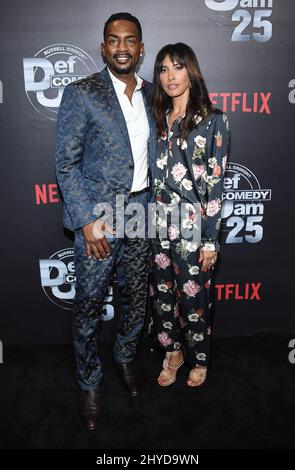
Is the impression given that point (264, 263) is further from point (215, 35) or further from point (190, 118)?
point (215, 35)

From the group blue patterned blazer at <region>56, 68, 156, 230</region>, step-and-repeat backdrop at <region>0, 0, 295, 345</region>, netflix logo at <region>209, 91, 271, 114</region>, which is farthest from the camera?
netflix logo at <region>209, 91, 271, 114</region>

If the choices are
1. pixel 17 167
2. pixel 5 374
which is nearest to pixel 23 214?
pixel 17 167

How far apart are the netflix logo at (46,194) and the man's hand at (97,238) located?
61 centimetres

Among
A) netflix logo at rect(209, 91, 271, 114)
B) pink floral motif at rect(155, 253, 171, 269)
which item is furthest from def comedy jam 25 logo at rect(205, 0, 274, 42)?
pink floral motif at rect(155, 253, 171, 269)

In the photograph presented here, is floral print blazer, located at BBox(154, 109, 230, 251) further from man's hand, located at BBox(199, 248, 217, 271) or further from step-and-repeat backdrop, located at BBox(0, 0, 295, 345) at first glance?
step-and-repeat backdrop, located at BBox(0, 0, 295, 345)

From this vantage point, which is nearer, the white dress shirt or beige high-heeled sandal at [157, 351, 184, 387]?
the white dress shirt

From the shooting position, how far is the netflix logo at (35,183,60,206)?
2367 millimetres

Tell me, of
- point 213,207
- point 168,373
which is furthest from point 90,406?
point 213,207

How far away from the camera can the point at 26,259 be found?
248 cm

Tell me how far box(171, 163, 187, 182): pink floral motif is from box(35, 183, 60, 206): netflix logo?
0.78 metres

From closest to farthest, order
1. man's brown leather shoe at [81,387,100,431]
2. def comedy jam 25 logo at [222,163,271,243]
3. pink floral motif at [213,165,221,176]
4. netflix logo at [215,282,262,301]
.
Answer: pink floral motif at [213,165,221,176] → man's brown leather shoe at [81,387,100,431] → def comedy jam 25 logo at [222,163,271,243] → netflix logo at [215,282,262,301]

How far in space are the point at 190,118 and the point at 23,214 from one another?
111 cm

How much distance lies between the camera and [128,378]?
7.28 feet

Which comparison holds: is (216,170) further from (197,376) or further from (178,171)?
(197,376)
